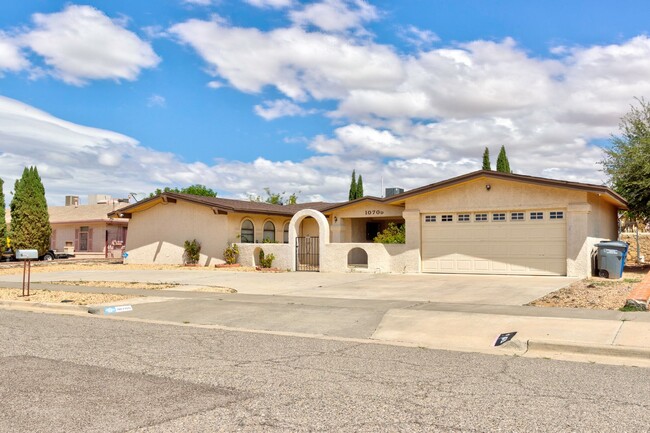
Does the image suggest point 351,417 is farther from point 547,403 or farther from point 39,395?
point 39,395

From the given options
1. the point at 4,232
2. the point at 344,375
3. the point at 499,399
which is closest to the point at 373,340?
the point at 344,375

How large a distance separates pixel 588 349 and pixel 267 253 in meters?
19.9

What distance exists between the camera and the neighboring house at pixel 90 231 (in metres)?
41.4

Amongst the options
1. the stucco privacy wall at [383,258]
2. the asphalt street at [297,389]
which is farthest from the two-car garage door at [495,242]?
the asphalt street at [297,389]

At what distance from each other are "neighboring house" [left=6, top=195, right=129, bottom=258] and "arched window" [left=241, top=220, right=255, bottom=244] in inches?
571

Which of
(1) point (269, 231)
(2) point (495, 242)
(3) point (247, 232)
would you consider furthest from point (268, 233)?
(2) point (495, 242)

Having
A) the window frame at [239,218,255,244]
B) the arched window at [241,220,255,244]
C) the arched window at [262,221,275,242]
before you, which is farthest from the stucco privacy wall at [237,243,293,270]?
the arched window at [262,221,275,242]

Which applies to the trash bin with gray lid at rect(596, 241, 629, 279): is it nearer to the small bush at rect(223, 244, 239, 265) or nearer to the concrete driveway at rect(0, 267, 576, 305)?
the concrete driveway at rect(0, 267, 576, 305)

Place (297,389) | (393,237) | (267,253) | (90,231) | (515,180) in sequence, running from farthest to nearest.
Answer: (90,231)
(267,253)
(393,237)
(515,180)
(297,389)

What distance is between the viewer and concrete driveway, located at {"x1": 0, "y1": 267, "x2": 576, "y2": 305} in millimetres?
14531

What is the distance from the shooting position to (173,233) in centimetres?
3139

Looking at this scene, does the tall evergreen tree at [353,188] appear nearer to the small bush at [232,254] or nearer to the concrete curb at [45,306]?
the small bush at [232,254]

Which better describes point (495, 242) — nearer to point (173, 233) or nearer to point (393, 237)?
point (393, 237)

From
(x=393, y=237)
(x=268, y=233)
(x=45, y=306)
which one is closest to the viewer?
(x=45, y=306)
